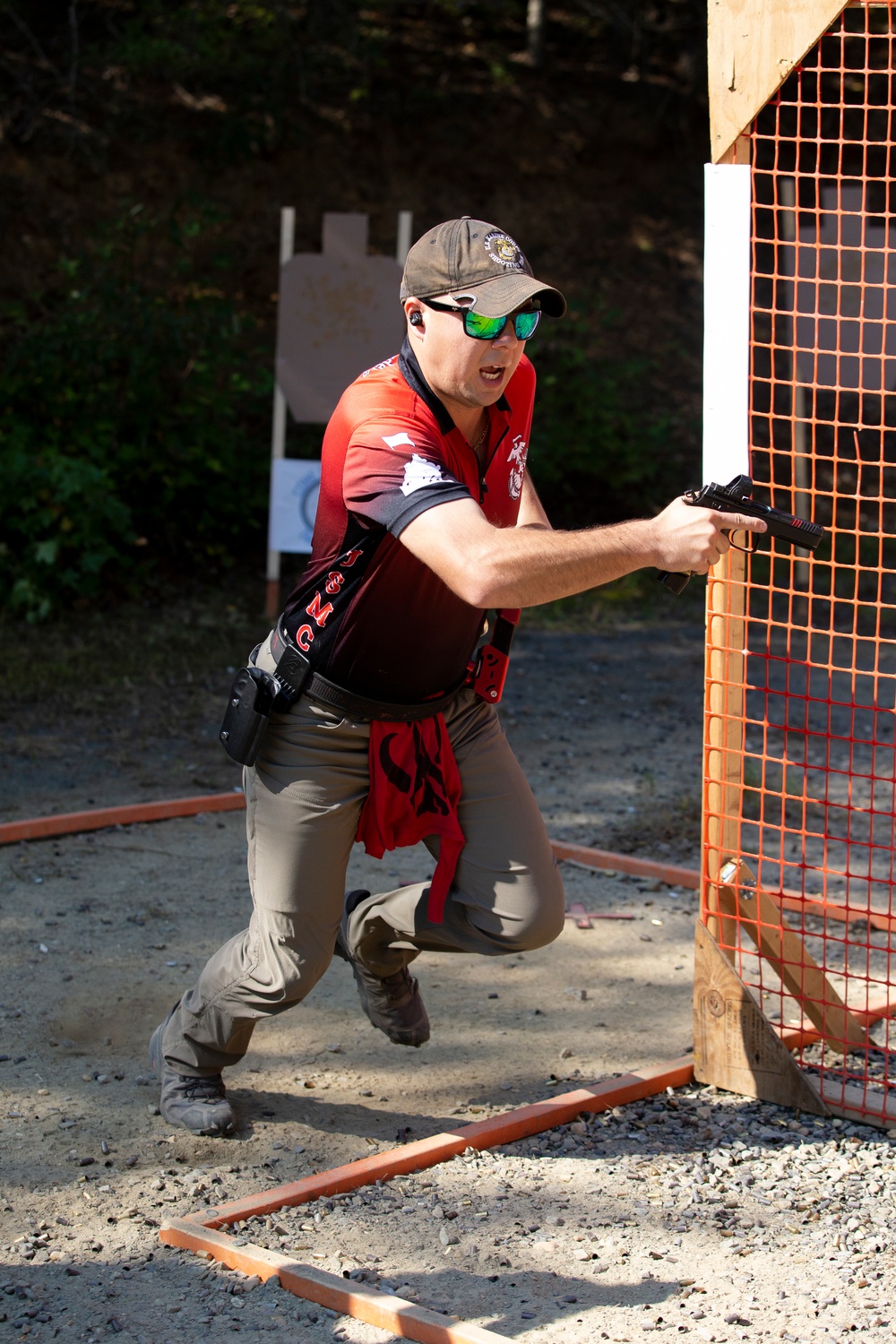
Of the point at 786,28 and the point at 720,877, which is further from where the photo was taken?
the point at 720,877

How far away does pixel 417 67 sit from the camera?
13359mm

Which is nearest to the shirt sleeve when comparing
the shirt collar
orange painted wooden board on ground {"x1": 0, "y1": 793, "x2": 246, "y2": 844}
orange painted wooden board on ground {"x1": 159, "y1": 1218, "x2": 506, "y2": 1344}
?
the shirt collar

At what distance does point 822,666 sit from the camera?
10.1 ft

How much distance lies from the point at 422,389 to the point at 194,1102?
5.48 ft

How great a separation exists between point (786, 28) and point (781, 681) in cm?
520

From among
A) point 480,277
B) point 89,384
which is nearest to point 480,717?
point 480,277

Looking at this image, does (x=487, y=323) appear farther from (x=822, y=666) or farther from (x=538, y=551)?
(x=822, y=666)

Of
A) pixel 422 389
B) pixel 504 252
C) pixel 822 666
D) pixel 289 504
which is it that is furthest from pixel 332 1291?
pixel 289 504

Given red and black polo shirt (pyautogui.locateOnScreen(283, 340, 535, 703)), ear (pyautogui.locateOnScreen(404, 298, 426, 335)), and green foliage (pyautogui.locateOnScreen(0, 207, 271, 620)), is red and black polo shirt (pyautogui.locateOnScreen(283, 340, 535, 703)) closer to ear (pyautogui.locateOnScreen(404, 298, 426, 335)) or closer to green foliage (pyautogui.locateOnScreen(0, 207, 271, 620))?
ear (pyautogui.locateOnScreen(404, 298, 426, 335))

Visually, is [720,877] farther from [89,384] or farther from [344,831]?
[89,384]

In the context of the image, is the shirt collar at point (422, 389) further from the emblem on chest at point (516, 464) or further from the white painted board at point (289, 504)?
the white painted board at point (289, 504)

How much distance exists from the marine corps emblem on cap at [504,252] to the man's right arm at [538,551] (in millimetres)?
523

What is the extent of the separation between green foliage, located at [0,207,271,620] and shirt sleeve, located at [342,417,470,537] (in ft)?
21.5

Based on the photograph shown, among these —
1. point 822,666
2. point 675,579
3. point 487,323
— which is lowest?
point 822,666
